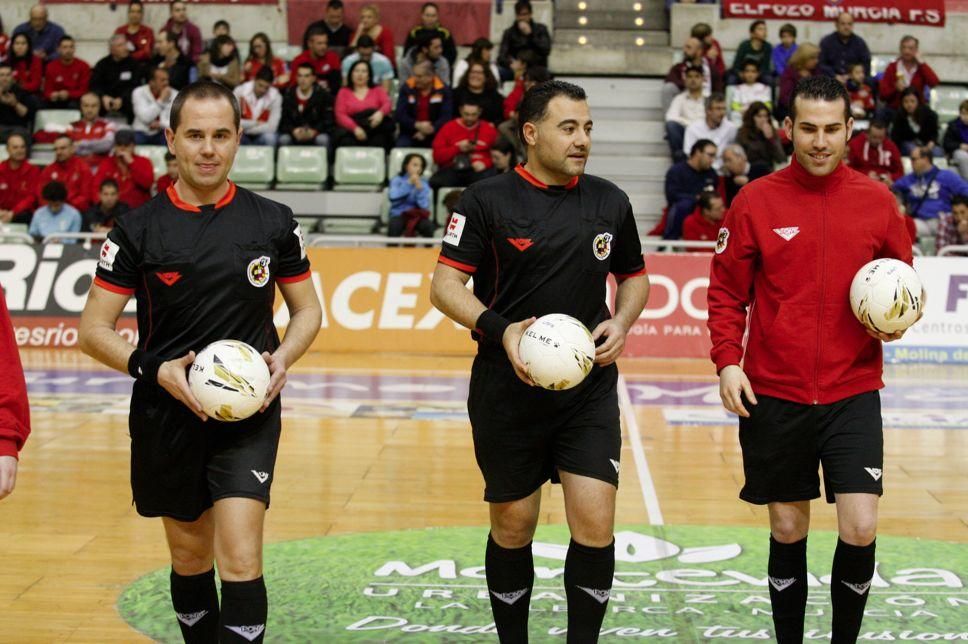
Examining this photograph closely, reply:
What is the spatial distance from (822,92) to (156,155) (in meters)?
14.3

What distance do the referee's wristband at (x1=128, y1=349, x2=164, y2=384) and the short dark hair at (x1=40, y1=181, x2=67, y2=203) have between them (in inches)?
479

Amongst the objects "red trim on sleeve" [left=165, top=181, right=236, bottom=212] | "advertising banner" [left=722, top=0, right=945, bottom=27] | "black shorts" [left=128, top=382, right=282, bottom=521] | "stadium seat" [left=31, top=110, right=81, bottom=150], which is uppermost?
"advertising banner" [left=722, top=0, right=945, bottom=27]

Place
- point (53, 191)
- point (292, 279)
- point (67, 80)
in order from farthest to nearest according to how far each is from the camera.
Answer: point (67, 80) → point (53, 191) → point (292, 279)

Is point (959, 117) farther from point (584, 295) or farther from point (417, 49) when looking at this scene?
point (584, 295)

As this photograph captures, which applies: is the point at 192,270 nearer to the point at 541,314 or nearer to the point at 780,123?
the point at 541,314

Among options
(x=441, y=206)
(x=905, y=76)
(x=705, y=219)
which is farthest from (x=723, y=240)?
(x=905, y=76)

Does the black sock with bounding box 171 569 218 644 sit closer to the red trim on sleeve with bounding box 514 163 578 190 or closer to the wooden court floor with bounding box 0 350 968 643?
the wooden court floor with bounding box 0 350 968 643

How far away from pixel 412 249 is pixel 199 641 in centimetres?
1016

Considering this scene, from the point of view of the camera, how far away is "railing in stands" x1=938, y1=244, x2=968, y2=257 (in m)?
14.8

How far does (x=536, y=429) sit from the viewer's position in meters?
5.24

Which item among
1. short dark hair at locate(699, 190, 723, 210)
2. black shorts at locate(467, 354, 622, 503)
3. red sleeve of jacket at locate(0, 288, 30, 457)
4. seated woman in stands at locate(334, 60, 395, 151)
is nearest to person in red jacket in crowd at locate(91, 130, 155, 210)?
seated woman in stands at locate(334, 60, 395, 151)

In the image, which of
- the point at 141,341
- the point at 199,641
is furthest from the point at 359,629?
the point at 141,341

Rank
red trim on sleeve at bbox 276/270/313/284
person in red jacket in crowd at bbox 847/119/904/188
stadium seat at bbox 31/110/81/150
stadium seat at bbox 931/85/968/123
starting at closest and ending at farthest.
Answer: red trim on sleeve at bbox 276/270/313/284
person in red jacket in crowd at bbox 847/119/904/188
stadium seat at bbox 31/110/81/150
stadium seat at bbox 931/85/968/123

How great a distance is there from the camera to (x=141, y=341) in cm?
485
